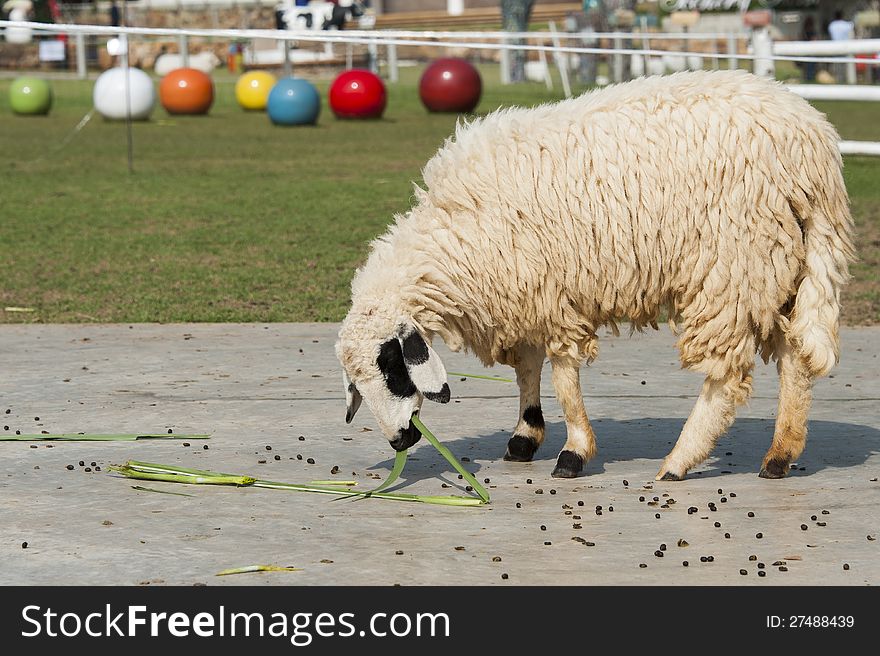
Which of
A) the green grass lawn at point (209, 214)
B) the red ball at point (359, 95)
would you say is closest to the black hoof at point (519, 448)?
the green grass lawn at point (209, 214)

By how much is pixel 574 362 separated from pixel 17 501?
2.22m

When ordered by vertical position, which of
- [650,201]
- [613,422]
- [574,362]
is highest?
[650,201]

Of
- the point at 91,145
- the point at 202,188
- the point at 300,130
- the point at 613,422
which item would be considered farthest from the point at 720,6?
the point at 613,422

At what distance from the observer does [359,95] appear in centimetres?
2628

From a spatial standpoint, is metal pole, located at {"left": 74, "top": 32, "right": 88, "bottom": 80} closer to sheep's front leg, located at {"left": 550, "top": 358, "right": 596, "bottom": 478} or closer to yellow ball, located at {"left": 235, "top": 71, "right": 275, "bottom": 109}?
yellow ball, located at {"left": 235, "top": 71, "right": 275, "bottom": 109}

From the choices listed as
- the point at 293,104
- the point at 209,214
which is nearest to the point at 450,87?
the point at 293,104

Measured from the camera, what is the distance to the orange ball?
2738 cm

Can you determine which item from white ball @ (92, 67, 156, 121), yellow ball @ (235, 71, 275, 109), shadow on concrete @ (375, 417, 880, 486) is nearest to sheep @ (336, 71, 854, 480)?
shadow on concrete @ (375, 417, 880, 486)

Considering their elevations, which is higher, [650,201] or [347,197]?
[650,201]

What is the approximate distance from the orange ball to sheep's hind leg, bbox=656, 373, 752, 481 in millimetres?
22653

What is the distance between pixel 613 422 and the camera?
691 centimetres

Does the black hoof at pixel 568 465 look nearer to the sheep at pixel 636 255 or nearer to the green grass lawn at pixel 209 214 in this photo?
the sheep at pixel 636 255

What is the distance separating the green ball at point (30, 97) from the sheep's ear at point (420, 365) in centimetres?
2331

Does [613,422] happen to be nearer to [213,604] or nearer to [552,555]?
[552,555]
